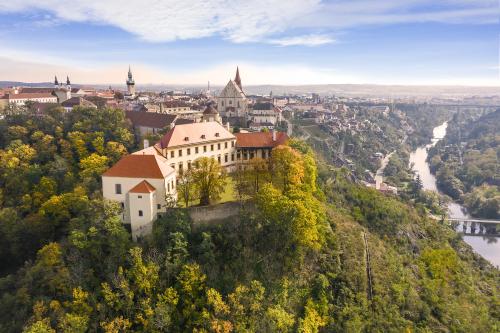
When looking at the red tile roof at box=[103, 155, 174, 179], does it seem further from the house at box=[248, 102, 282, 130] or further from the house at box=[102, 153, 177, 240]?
the house at box=[248, 102, 282, 130]

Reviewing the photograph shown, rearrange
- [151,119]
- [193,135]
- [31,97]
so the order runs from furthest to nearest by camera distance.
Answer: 1. [31,97]
2. [151,119]
3. [193,135]

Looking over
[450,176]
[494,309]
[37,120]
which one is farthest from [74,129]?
[450,176]

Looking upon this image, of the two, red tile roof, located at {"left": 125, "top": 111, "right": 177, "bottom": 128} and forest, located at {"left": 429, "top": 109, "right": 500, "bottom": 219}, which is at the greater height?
red tile roof, located at {"left": 125, "top": 111, "right": 177, "bottom": 128}

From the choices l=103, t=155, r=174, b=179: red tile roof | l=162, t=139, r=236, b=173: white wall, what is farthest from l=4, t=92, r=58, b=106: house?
l=103, t=155, r=174, b=179: red tile roof

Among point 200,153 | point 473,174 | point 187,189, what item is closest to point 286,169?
point 187,189

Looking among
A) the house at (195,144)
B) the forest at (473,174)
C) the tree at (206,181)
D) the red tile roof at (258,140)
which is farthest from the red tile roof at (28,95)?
the forest at (473,174)

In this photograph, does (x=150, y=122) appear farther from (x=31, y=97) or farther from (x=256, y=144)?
(x=31, y=97)

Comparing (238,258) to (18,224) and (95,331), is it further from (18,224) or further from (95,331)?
(18,224)
